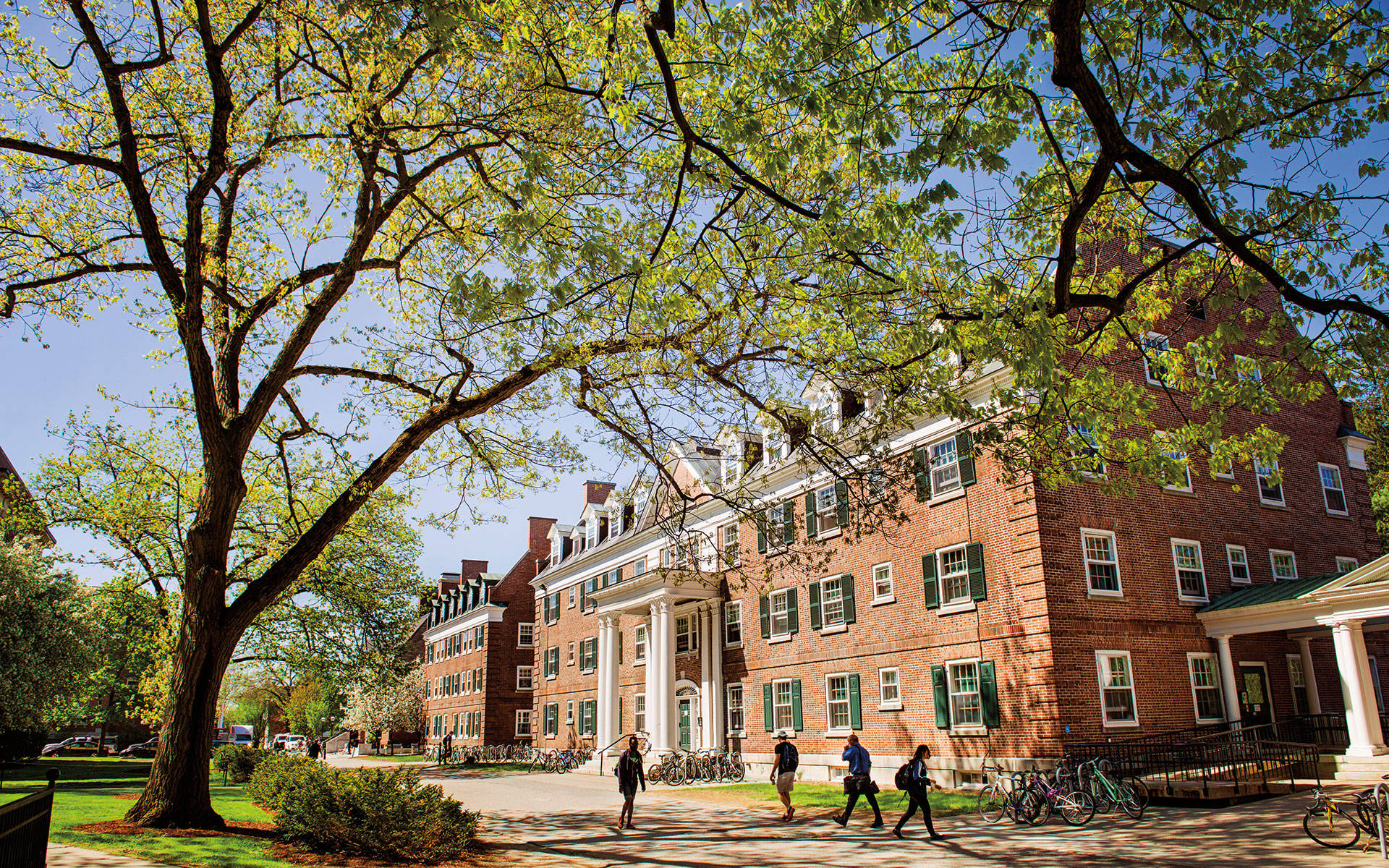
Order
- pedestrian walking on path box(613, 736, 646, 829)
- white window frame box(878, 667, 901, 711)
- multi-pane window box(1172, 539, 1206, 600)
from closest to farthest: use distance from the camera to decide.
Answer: pedestrian walking on path box(613, 736, 646, 829) < multi-pane window box(1172, 539, 1206, 600) < white window frame box(878, 667, 901, 711)

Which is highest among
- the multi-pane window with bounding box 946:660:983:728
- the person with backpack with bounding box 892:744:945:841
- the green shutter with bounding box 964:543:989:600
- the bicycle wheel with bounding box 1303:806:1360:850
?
the green shutter with bounding box 964:543:989:600

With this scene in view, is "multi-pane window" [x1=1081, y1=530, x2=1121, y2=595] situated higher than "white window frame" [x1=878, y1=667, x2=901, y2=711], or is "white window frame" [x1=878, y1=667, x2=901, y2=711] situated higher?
"multi-pane window" [x1=1081, y1=530, x2=1121, y2=595]

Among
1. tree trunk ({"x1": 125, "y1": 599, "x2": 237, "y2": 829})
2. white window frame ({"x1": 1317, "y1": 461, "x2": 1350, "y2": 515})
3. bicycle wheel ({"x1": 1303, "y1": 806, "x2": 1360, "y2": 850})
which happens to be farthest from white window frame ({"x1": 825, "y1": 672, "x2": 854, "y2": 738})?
tree trunk ({"x1": 125, "y1": 599, "x2": 237, "y2": 829})

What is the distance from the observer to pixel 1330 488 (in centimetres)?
2520

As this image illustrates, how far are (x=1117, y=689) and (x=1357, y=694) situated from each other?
14.5ft

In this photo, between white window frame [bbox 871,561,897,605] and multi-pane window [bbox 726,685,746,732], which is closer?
white window frame [bbox 871,561,897,605]

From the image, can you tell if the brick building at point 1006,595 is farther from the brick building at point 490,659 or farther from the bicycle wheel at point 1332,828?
the brick building at point 490,659

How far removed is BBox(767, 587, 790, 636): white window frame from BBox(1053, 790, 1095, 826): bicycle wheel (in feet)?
41.2

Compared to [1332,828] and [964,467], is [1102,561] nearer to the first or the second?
[964,467]

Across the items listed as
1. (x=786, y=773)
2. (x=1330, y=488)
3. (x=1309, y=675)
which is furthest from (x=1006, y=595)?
(x=1330, y=488)

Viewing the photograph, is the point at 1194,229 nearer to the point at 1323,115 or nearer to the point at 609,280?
the point at 1323,115

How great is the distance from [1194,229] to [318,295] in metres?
12.8

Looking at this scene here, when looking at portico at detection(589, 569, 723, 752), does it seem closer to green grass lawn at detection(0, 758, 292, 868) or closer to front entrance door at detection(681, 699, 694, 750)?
front entrance door at detection(681, 699, 694, 750)

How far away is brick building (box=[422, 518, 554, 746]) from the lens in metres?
49.7
